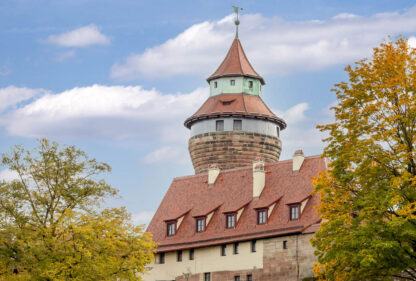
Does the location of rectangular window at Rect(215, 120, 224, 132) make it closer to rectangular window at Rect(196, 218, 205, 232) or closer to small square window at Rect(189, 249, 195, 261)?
rectangular window at Rect(196, 218, 205, 232)

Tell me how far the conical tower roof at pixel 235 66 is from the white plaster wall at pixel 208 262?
66.1ft

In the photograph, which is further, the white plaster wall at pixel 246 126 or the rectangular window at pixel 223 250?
the white plaster wall at pixel 246 126

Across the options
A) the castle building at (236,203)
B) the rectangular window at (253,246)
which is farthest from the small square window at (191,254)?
the rectangular window at (253,246)

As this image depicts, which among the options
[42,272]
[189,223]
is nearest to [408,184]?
[42,272]

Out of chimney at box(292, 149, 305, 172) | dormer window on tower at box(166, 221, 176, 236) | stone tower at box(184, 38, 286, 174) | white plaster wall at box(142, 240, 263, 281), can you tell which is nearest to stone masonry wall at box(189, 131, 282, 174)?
stone tower at box(184, 38, 286, 174)

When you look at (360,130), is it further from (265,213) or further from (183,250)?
(183,250)

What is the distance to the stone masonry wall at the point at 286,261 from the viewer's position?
59438 millimetres

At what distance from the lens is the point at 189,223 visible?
226 ft

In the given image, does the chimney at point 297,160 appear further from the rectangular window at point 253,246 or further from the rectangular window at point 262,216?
the rectangular window at point 253,246

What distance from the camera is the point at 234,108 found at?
7931 centimetres

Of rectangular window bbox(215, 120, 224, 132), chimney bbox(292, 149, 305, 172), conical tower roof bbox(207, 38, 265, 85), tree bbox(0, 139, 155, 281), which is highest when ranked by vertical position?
conical tower roof bbox(207, 38, 265, 85)

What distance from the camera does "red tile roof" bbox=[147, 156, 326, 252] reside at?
62.8m

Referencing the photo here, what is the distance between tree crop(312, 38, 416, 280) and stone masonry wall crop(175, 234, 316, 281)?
18.7m

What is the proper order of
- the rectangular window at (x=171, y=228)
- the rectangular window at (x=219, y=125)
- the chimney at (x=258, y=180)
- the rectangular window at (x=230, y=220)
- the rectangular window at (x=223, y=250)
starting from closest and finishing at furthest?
the rectangular window at (x=223, y=250), the rectangular window at (x=230, y=220), the chimney at (x=258, y=180), the rectangular window at (x=171, y=228), the rectangular window at (x=219, y=125)
